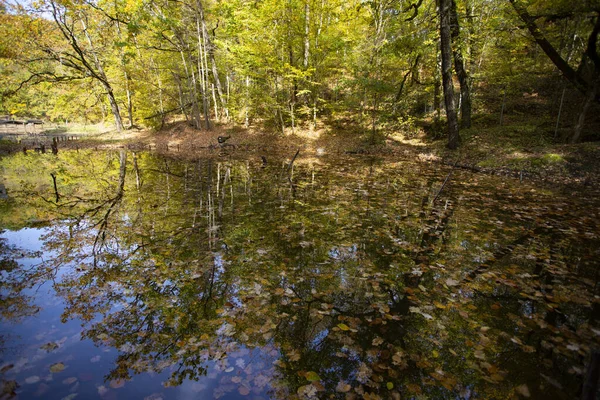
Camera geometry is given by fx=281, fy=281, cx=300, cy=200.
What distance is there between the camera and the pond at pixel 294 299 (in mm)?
2836

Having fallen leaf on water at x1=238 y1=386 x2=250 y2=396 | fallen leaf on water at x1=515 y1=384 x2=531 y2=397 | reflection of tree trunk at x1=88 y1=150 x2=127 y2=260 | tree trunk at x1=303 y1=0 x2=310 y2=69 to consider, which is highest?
tree trunk at x1=303 y1=0 x2=310 y2=69

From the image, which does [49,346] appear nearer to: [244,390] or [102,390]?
[102,390]

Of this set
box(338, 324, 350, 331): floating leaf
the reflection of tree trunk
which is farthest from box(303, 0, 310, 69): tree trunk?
box(338, 324, 350, 331): floating leaf

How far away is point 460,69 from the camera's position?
57.6 ft

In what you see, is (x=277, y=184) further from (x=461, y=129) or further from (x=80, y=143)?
(x=80, y=143)

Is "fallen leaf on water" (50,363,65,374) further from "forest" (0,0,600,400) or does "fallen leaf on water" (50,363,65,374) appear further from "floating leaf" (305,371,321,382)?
"floating leaf" (305,371,321,382)

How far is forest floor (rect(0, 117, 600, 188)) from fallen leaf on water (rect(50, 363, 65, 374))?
15289 millimetres

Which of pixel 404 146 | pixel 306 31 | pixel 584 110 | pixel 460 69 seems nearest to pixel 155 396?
pixel 584 110

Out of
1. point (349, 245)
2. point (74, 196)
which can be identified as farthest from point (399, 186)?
point (74, 196)

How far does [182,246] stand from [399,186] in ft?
27.2

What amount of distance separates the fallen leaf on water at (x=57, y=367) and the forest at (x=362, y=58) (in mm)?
18194

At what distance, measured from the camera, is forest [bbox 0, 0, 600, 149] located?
15.5 m

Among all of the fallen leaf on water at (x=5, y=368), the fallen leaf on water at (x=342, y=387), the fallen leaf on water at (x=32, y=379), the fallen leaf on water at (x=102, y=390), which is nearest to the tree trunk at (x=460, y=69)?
the fallen leaf on water at (x=342, y=387)

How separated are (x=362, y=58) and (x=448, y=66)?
5803 millimetres
